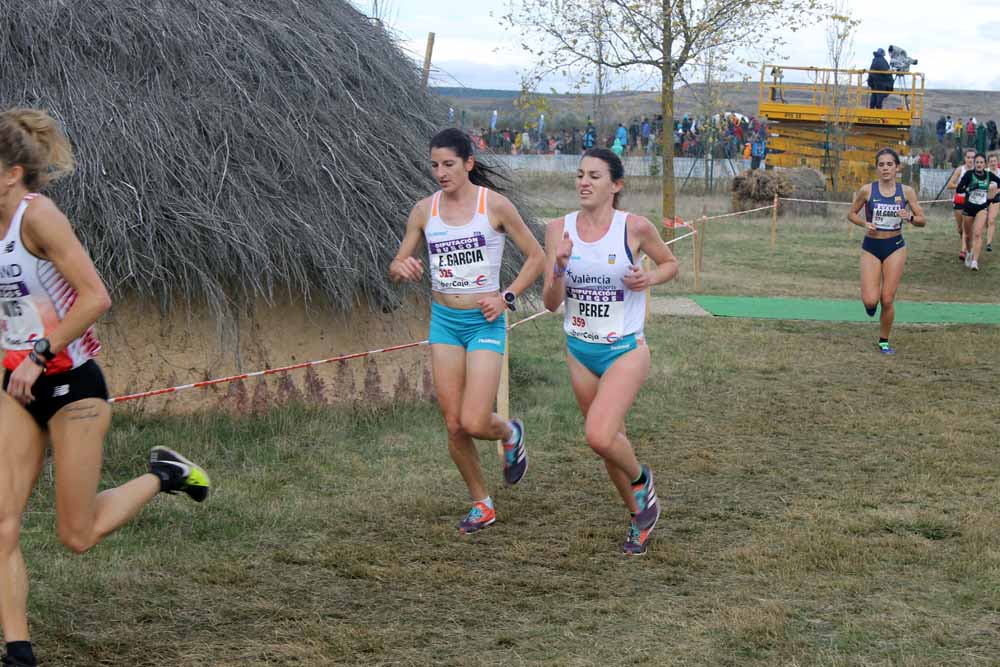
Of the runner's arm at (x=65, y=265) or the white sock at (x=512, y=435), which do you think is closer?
the runner's arm at (x=65, y=265)

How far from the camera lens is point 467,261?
243 inches

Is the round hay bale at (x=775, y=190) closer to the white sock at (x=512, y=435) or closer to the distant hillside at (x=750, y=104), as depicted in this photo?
the white sock at (x=512, y=435)

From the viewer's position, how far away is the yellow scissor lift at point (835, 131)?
32.1 metres

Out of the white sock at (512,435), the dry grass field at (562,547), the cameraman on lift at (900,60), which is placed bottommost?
the dry grass field at (562,547)

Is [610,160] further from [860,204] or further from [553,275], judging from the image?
[860,204]

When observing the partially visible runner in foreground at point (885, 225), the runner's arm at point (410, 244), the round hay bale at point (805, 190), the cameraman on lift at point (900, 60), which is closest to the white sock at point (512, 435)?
the runner's arm at point (410, 244)

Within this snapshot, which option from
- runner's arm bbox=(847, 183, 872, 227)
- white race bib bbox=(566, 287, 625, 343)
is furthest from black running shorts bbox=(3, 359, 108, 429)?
runner's arm bbox=(847, 183, 872, 227)

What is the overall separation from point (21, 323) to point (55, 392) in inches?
11.6

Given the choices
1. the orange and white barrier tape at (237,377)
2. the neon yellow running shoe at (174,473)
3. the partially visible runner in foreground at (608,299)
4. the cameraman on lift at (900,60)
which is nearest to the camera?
the neon yellow running shoe at (174,473)

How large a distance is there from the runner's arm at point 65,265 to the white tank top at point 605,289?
2461 millimetres

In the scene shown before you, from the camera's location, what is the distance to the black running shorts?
4.25 meters

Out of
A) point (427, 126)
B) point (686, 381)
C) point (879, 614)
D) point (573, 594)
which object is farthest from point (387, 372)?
point (879, 614)

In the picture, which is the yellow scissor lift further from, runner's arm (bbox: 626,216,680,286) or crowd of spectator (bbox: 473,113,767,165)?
runner's arm (bbox: 626,216,680,286)

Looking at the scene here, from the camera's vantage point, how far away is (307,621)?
498cm
